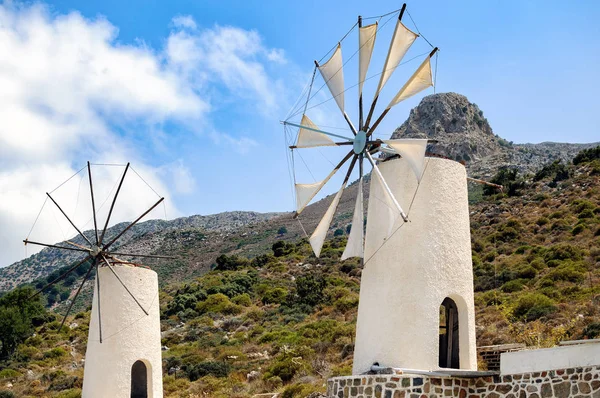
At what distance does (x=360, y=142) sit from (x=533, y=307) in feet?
40.5

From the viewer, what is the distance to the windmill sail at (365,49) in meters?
13.0

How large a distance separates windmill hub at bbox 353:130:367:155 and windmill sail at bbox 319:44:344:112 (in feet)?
2.22

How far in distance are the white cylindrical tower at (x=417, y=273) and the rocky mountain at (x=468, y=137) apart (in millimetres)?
56610

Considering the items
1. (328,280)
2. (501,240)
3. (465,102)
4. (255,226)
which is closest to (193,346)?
(328,280)

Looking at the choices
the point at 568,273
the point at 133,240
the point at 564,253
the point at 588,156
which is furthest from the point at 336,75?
the point at 133,240

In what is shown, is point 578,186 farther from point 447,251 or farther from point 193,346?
point 447,251

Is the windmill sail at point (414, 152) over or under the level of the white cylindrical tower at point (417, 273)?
over

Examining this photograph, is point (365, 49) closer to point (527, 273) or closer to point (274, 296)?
point (527, 273)

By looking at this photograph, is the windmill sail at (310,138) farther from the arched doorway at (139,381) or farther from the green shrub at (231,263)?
the green shrub at (231,263)

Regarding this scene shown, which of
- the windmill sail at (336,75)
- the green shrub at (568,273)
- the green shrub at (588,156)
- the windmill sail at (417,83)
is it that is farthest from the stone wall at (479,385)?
the green shrub at (588,156)

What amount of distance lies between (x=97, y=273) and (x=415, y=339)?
8.15 metres

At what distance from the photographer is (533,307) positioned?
22.5 meters

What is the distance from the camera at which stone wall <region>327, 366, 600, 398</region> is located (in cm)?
965

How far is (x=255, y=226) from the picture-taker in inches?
3214
